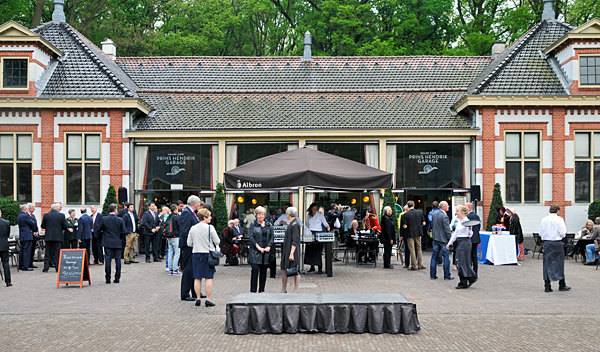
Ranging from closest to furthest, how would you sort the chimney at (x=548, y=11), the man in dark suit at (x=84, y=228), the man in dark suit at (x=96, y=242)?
the man in dark suit at (x=96, y=242)
the man in dark suit at (x=84, y=228)
the chimney at (x=548, y=11)

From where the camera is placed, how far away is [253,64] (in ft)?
85.0

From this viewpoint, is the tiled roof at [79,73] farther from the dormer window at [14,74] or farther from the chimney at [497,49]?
the chimney at [497,49]

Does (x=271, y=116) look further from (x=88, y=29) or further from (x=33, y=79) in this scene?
(x=88, y=29)

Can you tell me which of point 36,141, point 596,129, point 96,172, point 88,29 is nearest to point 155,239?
point 96,172

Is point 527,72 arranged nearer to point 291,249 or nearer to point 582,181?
point 582,181

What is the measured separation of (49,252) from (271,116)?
32.6 feet

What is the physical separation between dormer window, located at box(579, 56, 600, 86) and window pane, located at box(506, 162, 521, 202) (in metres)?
3.77

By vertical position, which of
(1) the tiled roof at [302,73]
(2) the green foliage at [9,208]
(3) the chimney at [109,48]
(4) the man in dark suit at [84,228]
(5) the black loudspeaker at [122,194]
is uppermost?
(3) the chimney at [109,48]

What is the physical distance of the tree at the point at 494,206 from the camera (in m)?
20.2

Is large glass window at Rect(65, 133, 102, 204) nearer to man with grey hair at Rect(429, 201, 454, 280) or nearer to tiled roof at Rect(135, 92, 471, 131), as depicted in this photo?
tiled roof at Rect(135, 92, 471, 131)

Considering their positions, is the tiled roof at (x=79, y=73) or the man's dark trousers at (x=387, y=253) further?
the tiled roof at (x=79, y=73)

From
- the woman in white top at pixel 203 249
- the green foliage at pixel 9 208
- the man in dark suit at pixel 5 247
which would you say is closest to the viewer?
the woman in white top at pixel 203 249

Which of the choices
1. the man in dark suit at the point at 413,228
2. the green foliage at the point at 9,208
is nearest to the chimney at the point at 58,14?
the green foliage at the point at 9,208

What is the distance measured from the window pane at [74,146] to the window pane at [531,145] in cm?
1616
